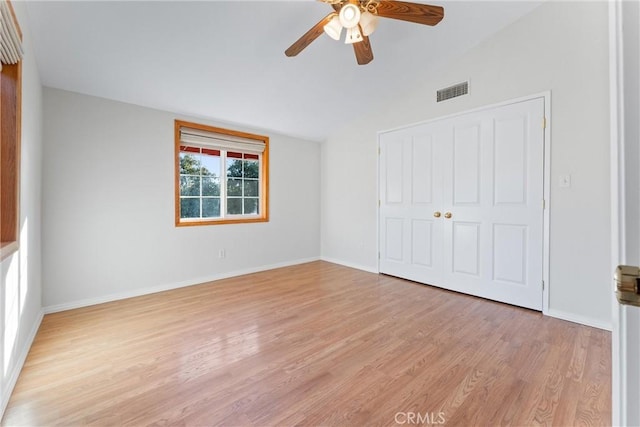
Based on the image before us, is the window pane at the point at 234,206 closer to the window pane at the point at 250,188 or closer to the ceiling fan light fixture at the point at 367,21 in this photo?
the window pane at the point at 250,188

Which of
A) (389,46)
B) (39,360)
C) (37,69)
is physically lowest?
(39,360)

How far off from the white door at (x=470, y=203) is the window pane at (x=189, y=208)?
2.60 m

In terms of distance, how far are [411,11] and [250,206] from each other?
3317 mm

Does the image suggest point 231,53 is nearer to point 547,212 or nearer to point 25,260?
point 25,260

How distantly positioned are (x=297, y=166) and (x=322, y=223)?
3.72 ft

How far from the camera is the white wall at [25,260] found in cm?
156

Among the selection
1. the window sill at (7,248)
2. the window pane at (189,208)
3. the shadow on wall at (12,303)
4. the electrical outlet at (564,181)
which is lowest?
the shadow on wall at (12,303)

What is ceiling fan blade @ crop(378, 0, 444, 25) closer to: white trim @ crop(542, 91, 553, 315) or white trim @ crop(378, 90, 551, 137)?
white trim @ crop(378, 90, 551, 137)

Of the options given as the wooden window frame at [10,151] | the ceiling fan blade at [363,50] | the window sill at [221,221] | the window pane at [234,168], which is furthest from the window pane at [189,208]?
the ceiling fan blade at [363,50]

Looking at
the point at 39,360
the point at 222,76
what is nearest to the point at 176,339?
the point at 39,360

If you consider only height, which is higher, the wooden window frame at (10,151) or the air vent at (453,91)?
the air vent at (453,91)

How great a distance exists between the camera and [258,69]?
2949 millimetres

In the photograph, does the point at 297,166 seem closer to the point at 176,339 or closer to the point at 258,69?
the point at 258,69

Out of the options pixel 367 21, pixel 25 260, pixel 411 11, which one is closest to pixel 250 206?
pixel 25 260
